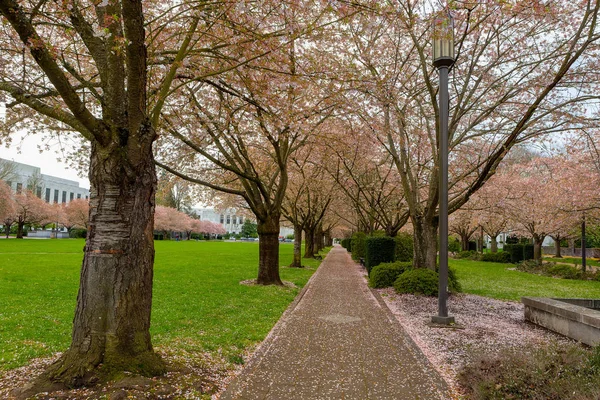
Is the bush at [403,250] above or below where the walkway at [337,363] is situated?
above

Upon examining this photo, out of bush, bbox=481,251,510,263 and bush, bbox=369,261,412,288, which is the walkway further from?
bush, bbox=481,251,510,263

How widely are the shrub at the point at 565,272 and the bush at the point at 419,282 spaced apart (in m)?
12.8

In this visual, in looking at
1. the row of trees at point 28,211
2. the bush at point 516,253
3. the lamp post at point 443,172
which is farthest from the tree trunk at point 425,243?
the row of trees at point 28,211

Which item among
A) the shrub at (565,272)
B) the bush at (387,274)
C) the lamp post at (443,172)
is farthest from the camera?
the shrub at (565,272)

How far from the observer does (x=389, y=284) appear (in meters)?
12.2

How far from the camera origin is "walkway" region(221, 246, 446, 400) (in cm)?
382

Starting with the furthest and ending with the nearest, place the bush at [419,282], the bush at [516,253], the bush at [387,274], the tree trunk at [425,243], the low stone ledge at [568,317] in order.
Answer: the bush at [516,253] < the bush at [387,274] < the tree trunk at [425,243] < the bush at [419,282] < the low stone ledge at [568,317]

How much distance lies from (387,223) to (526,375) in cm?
1269

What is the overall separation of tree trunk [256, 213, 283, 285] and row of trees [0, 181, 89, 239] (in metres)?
30.1

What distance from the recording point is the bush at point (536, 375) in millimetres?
3148

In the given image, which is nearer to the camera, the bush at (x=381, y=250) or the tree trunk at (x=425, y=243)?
the tree trunk at (x=425, y=243)

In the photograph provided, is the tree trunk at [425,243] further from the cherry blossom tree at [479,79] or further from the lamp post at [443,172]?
the lamp post at [443,172]

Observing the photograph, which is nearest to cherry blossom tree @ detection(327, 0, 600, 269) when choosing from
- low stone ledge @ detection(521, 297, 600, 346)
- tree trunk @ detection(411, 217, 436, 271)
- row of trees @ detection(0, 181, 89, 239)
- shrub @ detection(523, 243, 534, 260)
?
tree trunk @ detection(411, 217, 436, 271)

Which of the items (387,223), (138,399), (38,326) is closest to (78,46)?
(38,326)
